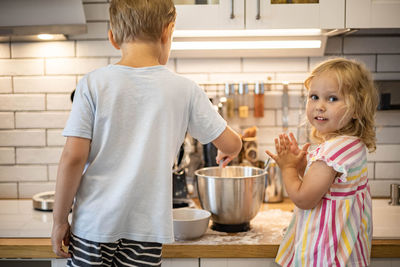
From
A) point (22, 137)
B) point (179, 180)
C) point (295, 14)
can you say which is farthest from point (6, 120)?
point (295, 14)

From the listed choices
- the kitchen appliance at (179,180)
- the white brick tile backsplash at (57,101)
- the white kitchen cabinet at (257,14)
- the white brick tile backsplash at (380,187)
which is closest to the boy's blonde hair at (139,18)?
the white kitchen cabinet at (257,14)

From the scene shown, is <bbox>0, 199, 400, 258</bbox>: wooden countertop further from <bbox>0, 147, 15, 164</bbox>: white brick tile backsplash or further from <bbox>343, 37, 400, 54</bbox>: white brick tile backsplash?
<bbox>343, 37, 400, 54</bbox>: white brick tile backsplash

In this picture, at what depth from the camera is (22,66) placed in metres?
2.16

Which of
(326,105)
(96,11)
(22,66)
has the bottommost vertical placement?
(326,105)

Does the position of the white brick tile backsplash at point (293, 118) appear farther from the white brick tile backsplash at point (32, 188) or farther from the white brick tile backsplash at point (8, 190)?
the white brick tile backsplash at point (8, 190)

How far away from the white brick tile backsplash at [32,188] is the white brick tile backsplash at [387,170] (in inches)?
59.6

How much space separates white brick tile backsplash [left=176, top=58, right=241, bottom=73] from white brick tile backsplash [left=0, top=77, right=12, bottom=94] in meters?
0.79

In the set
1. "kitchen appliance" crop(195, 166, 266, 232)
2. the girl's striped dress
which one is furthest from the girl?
"kitchen appliance" crop(195, 166, 266, 232)

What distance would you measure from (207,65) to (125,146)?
1.05 m

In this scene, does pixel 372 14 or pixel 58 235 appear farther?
pixel 372 14

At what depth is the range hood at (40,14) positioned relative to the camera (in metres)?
1.81

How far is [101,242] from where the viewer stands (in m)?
1.18

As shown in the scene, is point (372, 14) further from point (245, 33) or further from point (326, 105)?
→ point (326, 105)

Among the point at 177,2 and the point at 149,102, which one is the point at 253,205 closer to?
the point at 149,102
